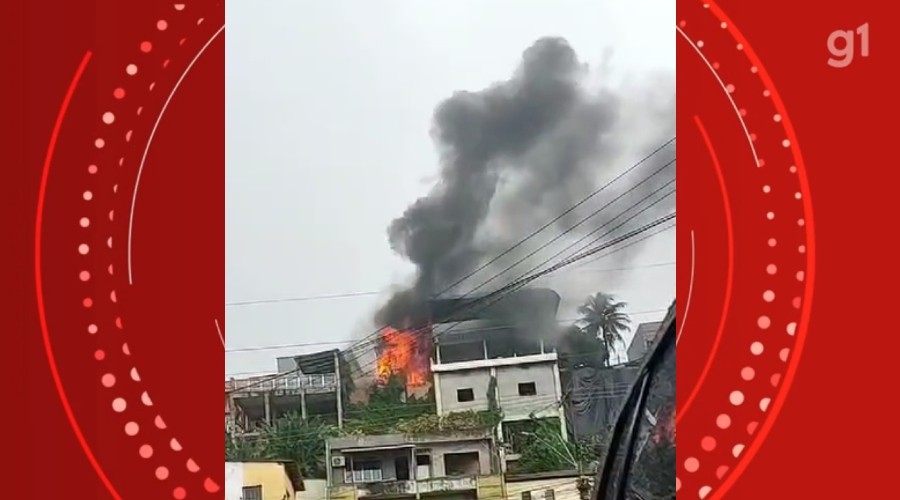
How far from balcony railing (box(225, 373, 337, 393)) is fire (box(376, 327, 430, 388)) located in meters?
0.06

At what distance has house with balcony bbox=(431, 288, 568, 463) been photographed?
3.08ft

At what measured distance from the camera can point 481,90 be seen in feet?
3.13

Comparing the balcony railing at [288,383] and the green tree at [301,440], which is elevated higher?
the balcony railing at [288,383]

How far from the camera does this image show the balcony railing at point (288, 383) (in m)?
0.94

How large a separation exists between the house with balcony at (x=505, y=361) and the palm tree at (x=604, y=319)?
35 mm

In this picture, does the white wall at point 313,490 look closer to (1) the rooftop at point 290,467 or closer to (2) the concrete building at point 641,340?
(1) the rooftop at point 290,467

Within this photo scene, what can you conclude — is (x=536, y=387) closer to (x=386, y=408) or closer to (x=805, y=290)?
(x=386, y=408)

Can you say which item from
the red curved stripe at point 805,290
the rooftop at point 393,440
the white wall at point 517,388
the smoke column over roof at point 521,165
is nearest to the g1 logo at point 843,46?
the red curved stripe at point 805,290

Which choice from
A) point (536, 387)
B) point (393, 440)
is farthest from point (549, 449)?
point (393, 440)

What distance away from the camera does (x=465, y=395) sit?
0.95 meters

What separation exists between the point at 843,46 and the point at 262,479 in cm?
77
